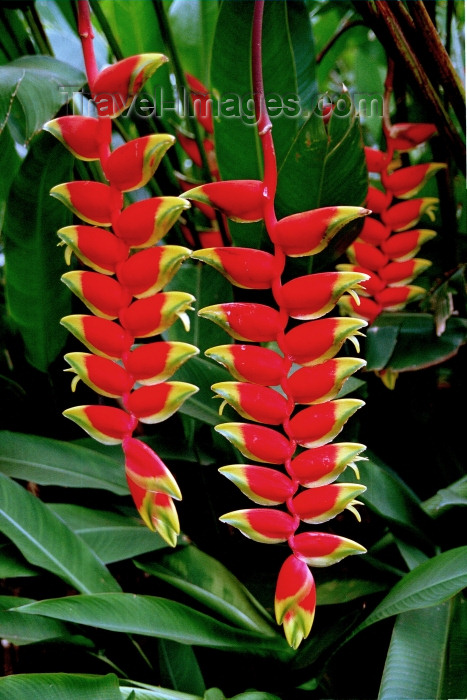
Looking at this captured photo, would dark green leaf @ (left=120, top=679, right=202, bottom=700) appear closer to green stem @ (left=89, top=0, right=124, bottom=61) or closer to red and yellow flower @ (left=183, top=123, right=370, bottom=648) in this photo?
red and yellow flower @ (left=183, top=123, right=370, bottom=648)

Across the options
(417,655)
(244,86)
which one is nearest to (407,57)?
(244,86)

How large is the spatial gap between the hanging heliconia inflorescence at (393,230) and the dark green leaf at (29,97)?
0.27 meters

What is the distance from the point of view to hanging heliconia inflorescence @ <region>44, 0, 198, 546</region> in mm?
306

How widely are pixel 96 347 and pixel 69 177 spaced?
230mm

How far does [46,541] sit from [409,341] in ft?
1.18

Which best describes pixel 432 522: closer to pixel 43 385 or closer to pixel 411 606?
pixel 411 606

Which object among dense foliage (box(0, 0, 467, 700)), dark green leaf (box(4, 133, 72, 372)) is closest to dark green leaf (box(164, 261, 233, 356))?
→ dense foliage (box(0, 0, 467, 700))

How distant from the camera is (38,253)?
0.54 metres

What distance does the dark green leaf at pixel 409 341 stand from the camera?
549 mm

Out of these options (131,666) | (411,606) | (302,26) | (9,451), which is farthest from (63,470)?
(302,26)

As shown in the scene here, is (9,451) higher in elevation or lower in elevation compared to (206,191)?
lower

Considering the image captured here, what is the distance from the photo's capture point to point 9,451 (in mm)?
551

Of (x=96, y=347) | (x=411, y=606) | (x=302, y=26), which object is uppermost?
(x=302, y=26)

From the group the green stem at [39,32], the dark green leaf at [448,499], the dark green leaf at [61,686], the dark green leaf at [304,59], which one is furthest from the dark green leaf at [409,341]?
the green stem at [39,32]
